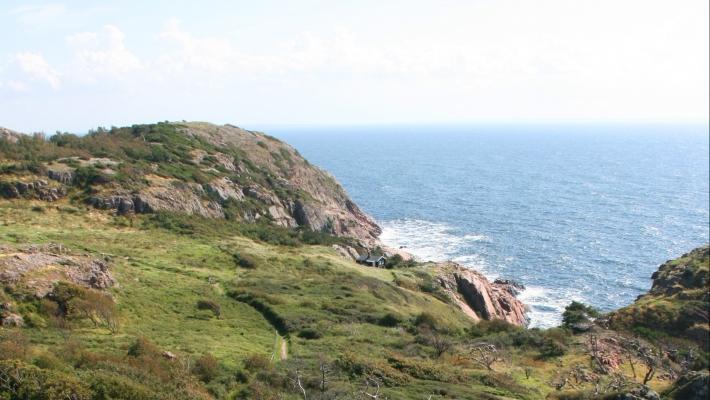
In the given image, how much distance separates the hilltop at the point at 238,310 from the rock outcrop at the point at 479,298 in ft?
0.87

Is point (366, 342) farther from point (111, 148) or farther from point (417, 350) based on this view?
point (111, 148)

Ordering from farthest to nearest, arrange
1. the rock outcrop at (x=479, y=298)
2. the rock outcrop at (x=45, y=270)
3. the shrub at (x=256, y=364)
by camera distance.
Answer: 1. the rock outcrop at (x=479, y=298)
2. the rock outcrop at (x=45, y=270)
3. the shrub at (x=256, y=364)

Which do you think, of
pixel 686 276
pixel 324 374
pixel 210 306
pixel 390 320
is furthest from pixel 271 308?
pixel 686 276

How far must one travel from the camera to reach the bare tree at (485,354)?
39.5 metres

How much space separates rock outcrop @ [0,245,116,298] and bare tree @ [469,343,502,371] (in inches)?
1116

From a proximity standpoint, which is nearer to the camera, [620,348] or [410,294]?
[620,348]

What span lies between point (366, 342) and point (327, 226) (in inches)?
2346

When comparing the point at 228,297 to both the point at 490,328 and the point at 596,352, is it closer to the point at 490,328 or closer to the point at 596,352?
the point at 490,328

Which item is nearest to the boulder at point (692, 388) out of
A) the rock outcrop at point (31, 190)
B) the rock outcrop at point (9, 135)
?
the rock outcrop at point (31, 190)

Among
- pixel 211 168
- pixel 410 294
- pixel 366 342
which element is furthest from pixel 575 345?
pixel 211 168

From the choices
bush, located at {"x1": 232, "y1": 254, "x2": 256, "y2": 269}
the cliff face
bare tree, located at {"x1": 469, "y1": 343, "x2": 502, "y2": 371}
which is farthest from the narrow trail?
the cliff face

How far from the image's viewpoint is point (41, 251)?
139ft

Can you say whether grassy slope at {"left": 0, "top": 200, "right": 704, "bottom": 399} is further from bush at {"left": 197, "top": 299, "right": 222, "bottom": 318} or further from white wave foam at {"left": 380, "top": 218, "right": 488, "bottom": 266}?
white wave foam at {"left": 380, "top": 218, "right": 488, "bottom": 266}

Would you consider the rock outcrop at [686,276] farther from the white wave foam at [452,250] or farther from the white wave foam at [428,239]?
the white wave foam at [428,239]
